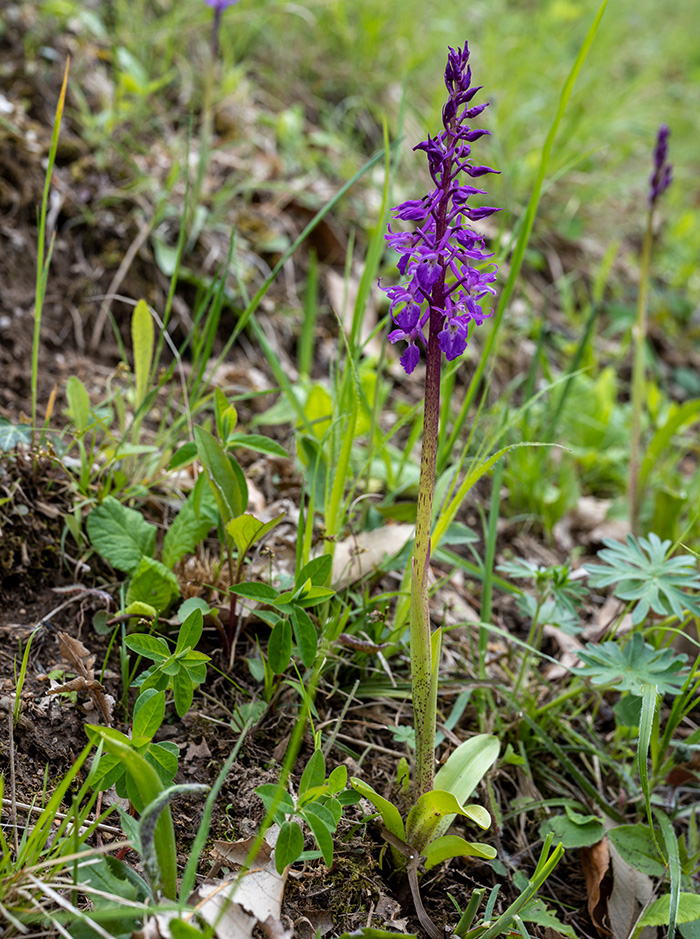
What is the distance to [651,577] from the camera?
5.71 ft

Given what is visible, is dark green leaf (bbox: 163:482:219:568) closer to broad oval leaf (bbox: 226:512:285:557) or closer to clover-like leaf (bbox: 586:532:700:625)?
broad oval leaf (bbox: 226:512:285:557)

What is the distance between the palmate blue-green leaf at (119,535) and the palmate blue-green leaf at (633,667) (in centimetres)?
108

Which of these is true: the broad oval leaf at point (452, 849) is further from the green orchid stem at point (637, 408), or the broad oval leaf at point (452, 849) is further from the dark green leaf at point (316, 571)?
the green orchid stem at point (637, 408)

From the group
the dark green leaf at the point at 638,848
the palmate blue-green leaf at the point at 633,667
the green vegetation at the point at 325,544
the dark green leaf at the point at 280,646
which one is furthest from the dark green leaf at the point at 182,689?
the dark green leaf at the point at 638,848

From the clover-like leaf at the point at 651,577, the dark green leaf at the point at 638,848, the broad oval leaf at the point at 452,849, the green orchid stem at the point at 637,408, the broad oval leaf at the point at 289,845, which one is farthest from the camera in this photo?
the green orchid stem at the point at 637,408

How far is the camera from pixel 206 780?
4.87 feet

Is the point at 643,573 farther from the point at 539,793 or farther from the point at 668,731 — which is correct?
the point at 539,793

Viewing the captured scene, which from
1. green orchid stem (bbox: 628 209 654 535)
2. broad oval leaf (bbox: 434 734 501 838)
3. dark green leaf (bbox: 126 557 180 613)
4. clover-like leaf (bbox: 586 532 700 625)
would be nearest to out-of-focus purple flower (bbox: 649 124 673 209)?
green orchid stem (bbox: 628 209 654 535)

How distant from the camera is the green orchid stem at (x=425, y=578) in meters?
1.28

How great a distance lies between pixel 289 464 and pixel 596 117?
3638 millimetres

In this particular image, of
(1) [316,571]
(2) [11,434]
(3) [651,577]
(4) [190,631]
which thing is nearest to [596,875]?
(3) [651,577]

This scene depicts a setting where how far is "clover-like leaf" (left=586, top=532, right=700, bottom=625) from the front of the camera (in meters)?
1.67

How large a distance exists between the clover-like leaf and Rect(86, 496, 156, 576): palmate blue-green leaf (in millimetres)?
1118

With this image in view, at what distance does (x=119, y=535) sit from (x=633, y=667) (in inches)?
49.8
